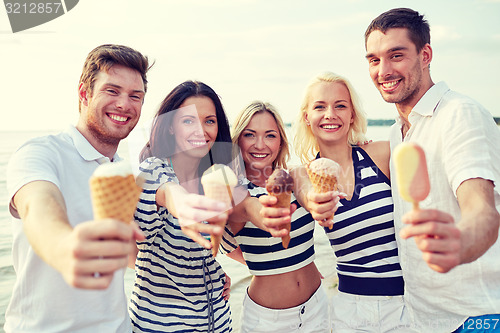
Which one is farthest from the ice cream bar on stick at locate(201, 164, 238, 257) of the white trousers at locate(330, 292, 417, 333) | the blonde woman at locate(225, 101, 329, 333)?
the white trousers at locate(330, 292, 417, 333)

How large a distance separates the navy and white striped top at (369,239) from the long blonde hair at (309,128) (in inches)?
22.9

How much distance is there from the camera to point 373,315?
10.2 feet

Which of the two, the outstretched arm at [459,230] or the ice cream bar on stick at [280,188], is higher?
the ice cream bar on stick at [280,188]

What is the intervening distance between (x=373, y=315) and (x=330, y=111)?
1.87 meters

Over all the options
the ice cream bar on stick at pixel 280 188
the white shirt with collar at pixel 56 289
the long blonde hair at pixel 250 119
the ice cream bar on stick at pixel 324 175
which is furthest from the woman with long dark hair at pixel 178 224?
the ice cream bar on stick at pixel 324 175

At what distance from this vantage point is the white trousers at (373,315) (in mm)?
3076

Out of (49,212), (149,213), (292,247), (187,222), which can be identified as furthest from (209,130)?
(49,212)

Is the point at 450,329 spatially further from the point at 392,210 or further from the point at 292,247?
the point at 292,247

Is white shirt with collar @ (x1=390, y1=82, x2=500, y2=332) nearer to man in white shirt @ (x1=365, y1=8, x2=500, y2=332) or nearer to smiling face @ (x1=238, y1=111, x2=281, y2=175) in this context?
man in white shirt @ (x1=365, y1=8, x2=500, y2=332)

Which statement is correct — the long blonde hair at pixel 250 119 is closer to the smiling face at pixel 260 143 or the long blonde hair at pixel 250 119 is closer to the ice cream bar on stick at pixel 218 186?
the smiling face at pixel 260 143

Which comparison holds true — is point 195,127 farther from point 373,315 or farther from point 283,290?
point 373,315

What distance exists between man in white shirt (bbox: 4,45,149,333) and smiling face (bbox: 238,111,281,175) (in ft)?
3.80

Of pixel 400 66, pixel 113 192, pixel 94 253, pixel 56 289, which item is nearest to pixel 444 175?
pixel 400 66

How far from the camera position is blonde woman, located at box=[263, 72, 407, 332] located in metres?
3.16
